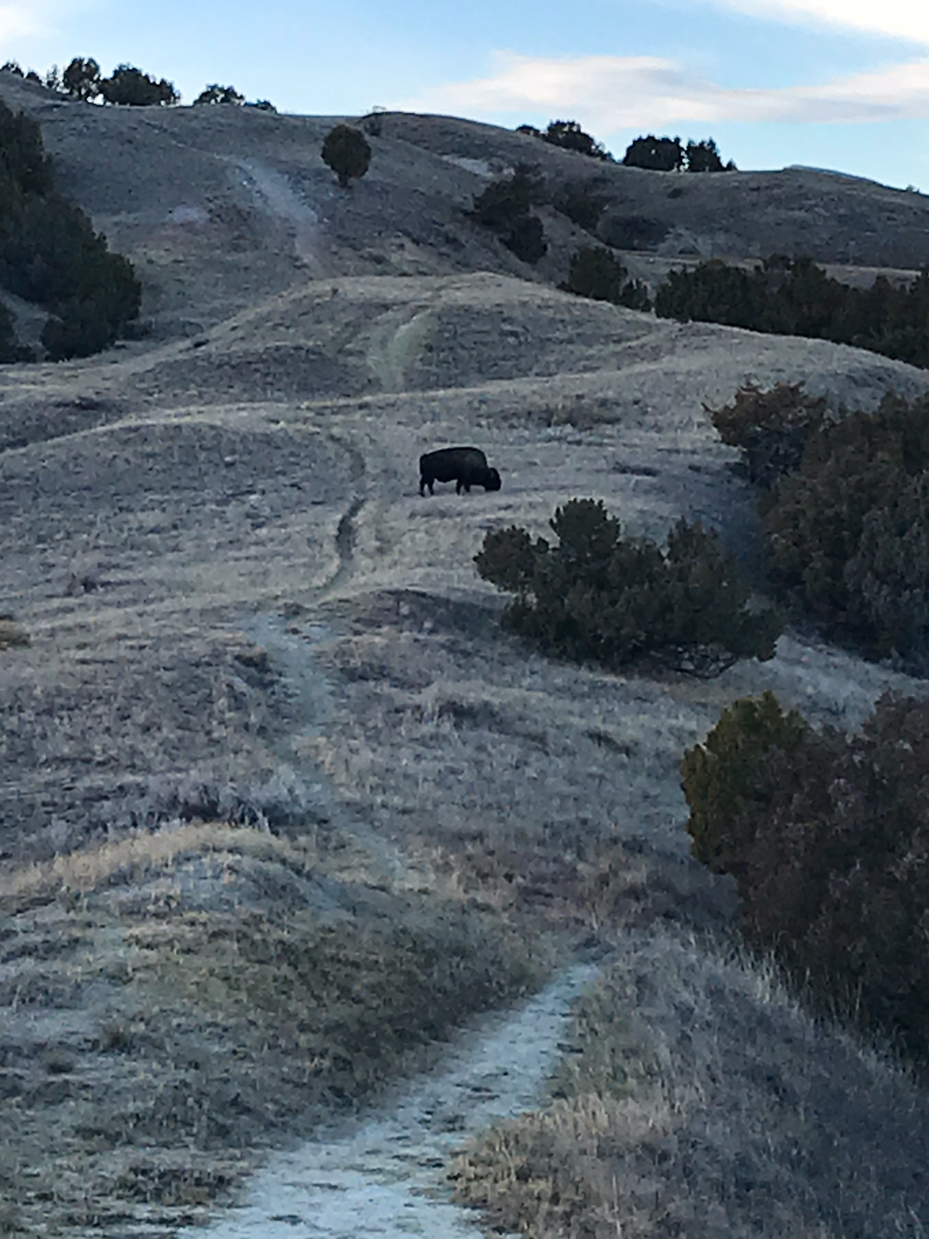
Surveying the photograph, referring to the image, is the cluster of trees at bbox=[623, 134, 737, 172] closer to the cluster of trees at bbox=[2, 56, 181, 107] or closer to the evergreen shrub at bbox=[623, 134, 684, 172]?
the evergreen shrub at bbox=[623, 134, 684, 172]

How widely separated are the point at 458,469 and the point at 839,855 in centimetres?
1700

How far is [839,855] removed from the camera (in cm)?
962

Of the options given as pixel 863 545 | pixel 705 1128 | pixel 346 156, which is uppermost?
pixel 346 156

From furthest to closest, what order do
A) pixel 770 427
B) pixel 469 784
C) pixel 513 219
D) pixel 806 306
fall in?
pixel 513 219 < pixel 806 306 < pixel 770 427 < pixel 469 784

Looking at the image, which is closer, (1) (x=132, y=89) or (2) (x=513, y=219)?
(2) (x=513, y=219)

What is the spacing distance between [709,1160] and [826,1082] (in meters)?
1.80

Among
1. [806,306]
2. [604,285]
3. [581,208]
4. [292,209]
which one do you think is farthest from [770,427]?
[581,208]

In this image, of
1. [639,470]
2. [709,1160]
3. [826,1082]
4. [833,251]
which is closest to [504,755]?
[826,1082]

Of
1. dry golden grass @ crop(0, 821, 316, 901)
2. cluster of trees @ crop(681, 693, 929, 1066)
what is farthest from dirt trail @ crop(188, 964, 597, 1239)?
dry golden grass @ crop(0, 821, 316, 901)

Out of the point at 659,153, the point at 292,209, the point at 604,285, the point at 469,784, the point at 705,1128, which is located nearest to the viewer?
the point at 705,1128

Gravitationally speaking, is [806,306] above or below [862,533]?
above

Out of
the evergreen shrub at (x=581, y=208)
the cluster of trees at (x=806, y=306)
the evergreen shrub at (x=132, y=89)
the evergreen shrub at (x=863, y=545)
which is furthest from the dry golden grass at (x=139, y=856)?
the evergreen shrub at (x=132, y=89)

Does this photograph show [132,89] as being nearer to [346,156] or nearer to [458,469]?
[346,156]

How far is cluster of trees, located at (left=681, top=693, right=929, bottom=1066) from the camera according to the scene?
880 centimetres
